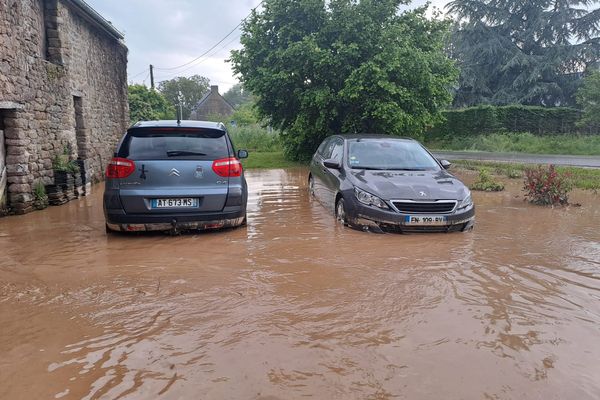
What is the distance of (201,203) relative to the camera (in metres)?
6.03

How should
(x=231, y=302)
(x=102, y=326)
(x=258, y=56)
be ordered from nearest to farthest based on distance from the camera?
1. (x=102, y=326)
2. (x=231, y=302)
3. (x=258, y=56)

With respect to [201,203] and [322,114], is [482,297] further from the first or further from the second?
[322,114]

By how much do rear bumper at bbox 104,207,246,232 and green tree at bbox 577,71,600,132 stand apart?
2561 centimetres

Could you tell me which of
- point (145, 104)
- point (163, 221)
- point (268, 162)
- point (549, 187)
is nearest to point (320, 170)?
point (163, 221)

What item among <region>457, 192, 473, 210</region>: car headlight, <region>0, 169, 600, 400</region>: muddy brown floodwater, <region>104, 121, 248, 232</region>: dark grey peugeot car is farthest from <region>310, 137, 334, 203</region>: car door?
<region>457, 192, 473, 210</region>: car headlight

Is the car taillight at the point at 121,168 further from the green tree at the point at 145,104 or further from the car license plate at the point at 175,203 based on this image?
the green tree at the point at 145,104

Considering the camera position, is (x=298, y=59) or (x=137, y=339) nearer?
(x=137, y=339)

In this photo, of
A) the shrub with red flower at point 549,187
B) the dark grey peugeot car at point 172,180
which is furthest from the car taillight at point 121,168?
the shrub with red flower at point 549,187

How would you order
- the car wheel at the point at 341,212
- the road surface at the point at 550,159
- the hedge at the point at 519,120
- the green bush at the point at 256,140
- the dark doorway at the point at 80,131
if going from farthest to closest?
the hedge at the point at 519,120
the green bush at the point at 256,140
the road surface at the point at 550,159
the dark doorway at the point at 80,131
the car wheel at the point at 341,212

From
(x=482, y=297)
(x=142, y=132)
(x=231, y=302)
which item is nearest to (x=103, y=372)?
(x=231, y=302)

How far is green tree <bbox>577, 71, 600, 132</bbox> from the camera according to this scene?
24562 mm

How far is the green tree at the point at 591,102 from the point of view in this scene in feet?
80.6

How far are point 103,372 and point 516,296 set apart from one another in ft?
11.3

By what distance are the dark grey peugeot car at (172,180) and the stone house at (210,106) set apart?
59.0m
